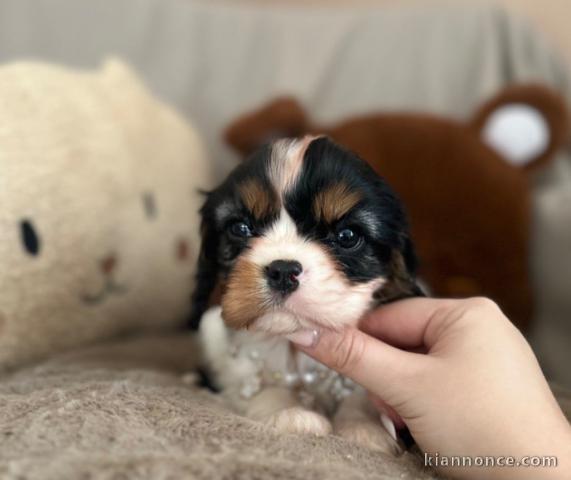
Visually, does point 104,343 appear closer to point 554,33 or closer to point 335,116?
point 335,116

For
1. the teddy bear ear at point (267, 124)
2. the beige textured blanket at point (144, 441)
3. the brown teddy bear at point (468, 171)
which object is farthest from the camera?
the teddy bear ear at point (267, 124)

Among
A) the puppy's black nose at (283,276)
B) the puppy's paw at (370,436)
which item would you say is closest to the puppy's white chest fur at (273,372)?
the puppy's paw at (370,436)

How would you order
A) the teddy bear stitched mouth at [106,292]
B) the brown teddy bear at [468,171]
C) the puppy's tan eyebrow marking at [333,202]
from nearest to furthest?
the puppy's tan eyebrow marking at [333,202] < the teddy bear stitched mouth at [106,292] < the brown teddy bear at [468,171]

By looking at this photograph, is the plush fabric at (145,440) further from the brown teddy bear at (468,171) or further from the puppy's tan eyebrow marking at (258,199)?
the brown teddy bear at (468,171)

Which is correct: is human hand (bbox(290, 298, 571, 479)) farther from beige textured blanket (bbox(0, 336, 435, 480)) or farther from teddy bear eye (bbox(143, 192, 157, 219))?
teddy bear eye (bbox(143, 192, 157, 219))

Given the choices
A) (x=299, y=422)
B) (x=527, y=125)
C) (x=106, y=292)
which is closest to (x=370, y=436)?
(x=299, y=422)

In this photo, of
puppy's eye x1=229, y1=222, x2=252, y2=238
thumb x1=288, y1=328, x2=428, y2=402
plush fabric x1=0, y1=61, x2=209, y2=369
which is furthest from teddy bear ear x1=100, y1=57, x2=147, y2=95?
thumb x1=288, y1=328, x2=428, y2=402
